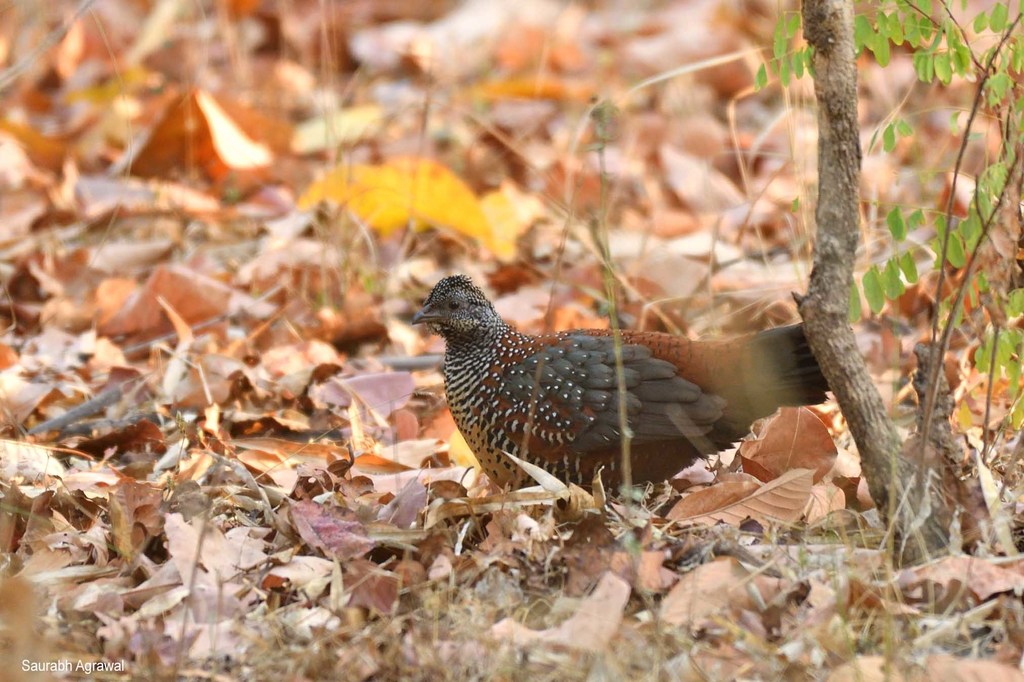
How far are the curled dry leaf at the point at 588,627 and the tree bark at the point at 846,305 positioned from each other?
0.67 meters

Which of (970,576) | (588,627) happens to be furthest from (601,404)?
(970,576)

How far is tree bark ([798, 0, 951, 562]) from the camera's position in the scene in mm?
3025

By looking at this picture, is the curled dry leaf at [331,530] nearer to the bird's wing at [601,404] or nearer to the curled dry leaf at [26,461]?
the bird's wing at [601,404]

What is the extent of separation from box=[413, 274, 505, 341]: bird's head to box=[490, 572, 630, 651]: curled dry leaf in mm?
1501

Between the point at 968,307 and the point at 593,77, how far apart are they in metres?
5.70

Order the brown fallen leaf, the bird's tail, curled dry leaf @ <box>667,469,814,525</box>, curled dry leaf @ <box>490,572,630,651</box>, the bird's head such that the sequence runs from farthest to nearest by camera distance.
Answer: the bird's head
the bird's tail
curled dry leaf @ <box>667,469,814,525</box>
the brown fallen leaf
curled dry leaf @ <box>490,572,630,651</box>

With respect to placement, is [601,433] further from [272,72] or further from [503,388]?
[272,72]

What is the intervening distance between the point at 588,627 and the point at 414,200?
12.7 ft

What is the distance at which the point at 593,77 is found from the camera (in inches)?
370

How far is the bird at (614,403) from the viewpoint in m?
3.91

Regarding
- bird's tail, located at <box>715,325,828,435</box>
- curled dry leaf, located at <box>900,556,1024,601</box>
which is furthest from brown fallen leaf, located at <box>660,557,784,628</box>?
bird's tail, located at <box>715,325,828,435</box>

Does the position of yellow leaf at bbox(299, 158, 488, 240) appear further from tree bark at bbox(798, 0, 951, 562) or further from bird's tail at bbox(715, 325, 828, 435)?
tree bark at bbox(798, 0, 951, 562)

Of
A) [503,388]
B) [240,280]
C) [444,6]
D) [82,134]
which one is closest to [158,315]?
[240,280]

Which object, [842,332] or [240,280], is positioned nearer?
[842,332]
